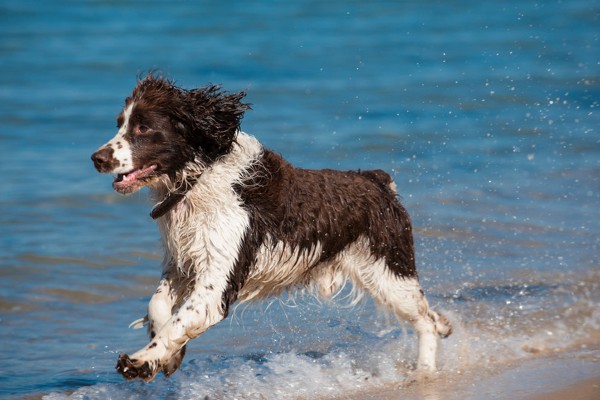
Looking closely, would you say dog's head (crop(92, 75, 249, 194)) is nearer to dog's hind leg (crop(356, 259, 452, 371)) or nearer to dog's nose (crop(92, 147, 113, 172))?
dog's nose (crop(92, 147, 113, 172))

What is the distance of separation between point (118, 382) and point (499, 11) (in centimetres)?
1622

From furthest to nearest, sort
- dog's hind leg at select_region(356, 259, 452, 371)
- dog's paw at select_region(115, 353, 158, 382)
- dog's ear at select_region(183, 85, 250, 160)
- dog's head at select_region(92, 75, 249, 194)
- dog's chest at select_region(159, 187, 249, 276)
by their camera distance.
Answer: dog's hind leg at select_region(356, 259, 452, 371) → dog's ear at select_region(183, 85, 250, 160) → dog's chest at select_region(159, 187, 249, 276) → dog's head at select_region(92, 75, 249, 194) → dog's paw at select_region(115, 353, 158, 382)

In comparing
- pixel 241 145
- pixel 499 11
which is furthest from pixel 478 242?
pixel 499 11

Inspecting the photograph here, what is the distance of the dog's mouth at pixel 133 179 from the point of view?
5523 mm

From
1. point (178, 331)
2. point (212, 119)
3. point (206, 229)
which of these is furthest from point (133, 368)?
point (212, 119)

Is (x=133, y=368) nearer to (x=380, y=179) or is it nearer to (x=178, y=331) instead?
(x=178, y=331)

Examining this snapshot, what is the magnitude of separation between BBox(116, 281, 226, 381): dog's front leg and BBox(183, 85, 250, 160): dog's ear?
29.5 inches

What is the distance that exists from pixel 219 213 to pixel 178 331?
0.67m

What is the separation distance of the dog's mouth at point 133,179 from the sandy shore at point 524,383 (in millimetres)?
1671

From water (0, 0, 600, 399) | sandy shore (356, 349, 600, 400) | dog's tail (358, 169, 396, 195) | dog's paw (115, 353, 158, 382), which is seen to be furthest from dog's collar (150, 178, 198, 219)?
sandy shore (356, 349, 600, 400)

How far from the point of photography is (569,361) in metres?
6.22

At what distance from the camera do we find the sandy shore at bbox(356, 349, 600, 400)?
5.61 metres

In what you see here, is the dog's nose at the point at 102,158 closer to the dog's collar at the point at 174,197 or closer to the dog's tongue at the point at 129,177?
the dog's tongue at the point at 129,177

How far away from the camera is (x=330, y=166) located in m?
11.1
